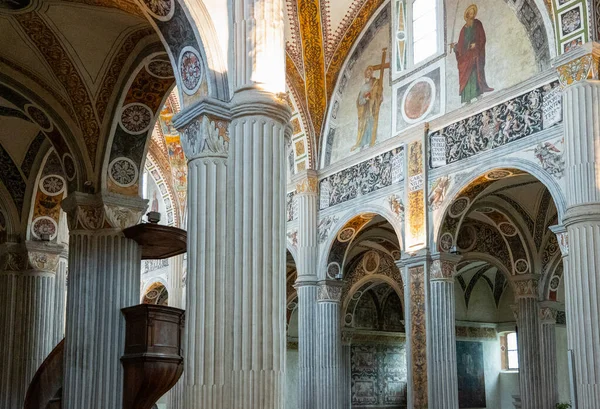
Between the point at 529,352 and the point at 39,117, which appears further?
the point at 529,352

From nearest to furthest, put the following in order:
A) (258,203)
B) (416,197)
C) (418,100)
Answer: (258,203), (416,197), (418,100)

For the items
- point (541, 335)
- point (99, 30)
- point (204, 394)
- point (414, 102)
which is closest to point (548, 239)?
point (541, 335)

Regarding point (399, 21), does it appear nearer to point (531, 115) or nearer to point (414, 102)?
point (414, 102)

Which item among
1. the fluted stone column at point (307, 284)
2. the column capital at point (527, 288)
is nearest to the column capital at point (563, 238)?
the column capital at point (527, 288)

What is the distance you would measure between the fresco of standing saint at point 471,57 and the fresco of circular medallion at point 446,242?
2.88 meters

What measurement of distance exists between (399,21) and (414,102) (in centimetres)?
215

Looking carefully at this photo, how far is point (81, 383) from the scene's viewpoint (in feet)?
38.8

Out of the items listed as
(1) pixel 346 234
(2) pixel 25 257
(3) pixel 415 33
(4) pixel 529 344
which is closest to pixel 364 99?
(3) pixel 415 33

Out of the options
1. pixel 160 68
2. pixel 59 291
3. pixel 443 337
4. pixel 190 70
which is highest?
pixel 160 68

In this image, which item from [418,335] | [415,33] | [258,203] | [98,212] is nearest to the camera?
[258,203]

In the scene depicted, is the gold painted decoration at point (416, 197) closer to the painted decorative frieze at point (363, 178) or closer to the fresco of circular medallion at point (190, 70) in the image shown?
the painted decorative frieze at point (363, 178)

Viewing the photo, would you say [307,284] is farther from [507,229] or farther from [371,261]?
[507,229]

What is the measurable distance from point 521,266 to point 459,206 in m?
4.83

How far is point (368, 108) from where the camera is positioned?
772 inches
